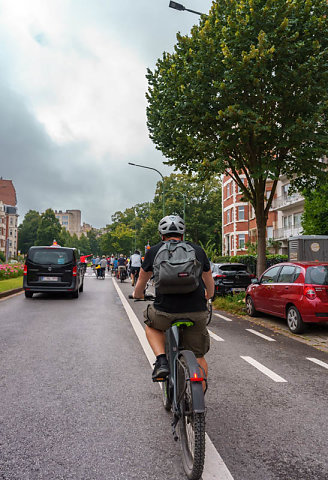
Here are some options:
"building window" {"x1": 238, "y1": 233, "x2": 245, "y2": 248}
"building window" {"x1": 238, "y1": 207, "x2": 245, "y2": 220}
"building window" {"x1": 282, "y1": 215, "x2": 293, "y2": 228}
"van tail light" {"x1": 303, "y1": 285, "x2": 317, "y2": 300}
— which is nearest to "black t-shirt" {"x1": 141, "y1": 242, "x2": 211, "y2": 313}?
"van tail light" {"x1": 303, "y1": 285, "x2": 317, "y2": 300}

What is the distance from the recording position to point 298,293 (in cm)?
884

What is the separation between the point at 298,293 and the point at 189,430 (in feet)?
21.3

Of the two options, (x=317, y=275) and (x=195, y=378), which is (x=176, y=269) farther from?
(x=317, y=275)

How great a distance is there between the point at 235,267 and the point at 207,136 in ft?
16.9

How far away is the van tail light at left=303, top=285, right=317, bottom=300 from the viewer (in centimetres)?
851

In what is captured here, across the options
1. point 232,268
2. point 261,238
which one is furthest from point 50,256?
point 261,238

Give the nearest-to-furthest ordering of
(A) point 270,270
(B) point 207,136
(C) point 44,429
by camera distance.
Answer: (C) point 44,429 → (A) point 270,270 → (B) point 207,136

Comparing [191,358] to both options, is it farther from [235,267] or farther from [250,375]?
[235,267]

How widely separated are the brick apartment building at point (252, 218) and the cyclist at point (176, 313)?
110ft

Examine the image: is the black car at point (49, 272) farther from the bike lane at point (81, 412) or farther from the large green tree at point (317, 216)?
the large green tree at point (317, 216)

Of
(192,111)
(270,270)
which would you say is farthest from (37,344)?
(192,111)

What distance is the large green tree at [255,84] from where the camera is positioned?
11.0 meters

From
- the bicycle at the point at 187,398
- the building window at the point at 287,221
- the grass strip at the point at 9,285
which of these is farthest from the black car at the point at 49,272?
the building window at the point at 287,221

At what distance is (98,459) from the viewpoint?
3010 mm
